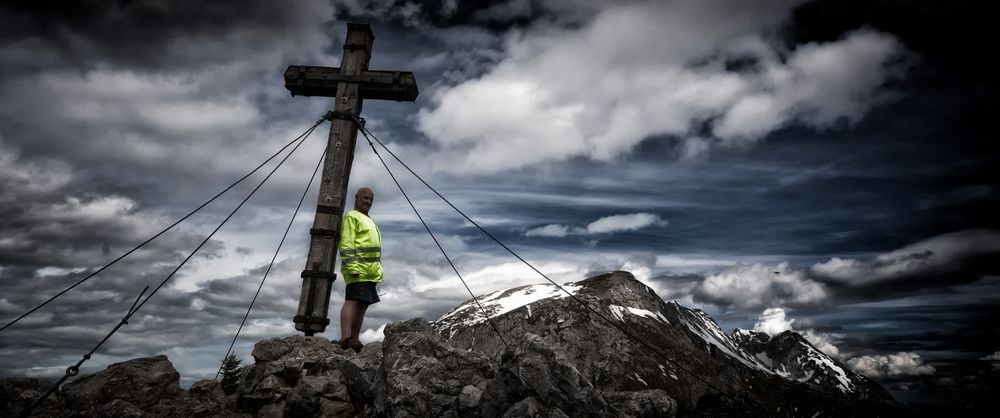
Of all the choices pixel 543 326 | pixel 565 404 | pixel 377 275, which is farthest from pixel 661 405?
pixel 543 326

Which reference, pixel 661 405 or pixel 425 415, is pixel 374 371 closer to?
pixel 425 415

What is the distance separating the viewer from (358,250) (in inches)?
399

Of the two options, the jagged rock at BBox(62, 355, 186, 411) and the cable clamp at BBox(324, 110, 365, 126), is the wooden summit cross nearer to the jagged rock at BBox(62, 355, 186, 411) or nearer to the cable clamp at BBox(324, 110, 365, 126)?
the cable clamp at BBox(324, 110, 365, 126)

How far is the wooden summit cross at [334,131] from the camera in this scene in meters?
10.6

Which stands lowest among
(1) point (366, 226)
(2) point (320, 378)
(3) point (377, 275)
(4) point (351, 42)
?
(2) point (320, 378)

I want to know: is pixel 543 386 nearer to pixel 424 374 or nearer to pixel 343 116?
pixel 424 374

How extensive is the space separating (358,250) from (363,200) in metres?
1.05

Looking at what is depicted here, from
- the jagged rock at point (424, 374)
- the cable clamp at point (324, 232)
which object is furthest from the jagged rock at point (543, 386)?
the cable clamp at point (324, 232)

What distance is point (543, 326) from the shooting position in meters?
197

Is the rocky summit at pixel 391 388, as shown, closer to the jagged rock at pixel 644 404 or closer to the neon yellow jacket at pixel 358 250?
the jagged rock at pixel 644 404

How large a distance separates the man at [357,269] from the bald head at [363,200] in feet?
0.58

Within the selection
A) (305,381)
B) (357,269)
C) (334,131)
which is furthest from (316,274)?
(334,131)

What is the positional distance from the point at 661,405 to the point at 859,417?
5105mm

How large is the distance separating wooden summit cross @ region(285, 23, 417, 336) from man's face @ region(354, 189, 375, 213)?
642 millimetres
